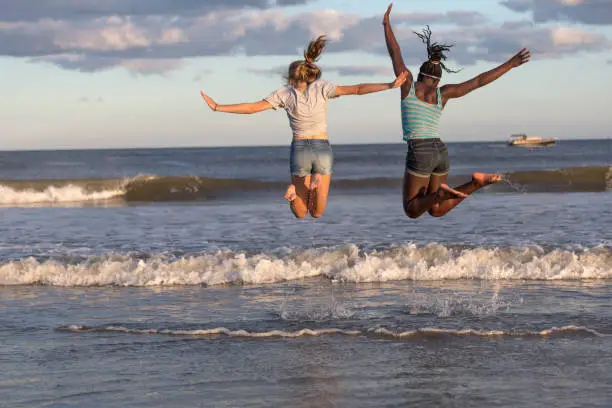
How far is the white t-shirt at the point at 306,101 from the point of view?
9.66 m

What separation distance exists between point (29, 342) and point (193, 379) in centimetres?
273

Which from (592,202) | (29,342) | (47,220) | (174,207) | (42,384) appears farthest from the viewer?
(174,207)

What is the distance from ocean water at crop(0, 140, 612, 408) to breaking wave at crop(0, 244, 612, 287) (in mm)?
43

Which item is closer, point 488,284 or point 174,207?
point 488,284

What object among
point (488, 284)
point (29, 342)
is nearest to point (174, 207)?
point (488, 284)

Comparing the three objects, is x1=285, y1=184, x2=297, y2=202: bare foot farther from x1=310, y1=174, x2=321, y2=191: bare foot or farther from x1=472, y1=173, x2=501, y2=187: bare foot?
x1=472, y1=173, x2=501, y2=187: bare foot

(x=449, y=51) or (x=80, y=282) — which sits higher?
(x=449, y=51)

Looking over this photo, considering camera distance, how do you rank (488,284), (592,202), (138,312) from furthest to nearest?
1. (592,202)
2. (488,284)
3. (138,312)

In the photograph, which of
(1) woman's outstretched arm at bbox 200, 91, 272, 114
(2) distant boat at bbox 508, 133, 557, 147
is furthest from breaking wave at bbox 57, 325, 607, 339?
(2) distant boat at bbox 508, 133, 557, 147

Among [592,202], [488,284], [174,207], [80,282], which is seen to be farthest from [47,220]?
[592,202]

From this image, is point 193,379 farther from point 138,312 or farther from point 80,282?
point 80,282

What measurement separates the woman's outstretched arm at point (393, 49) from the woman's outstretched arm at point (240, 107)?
1.46 metres

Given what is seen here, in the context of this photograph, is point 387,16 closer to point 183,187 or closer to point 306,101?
point 306,101

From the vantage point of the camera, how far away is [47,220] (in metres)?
24.3
